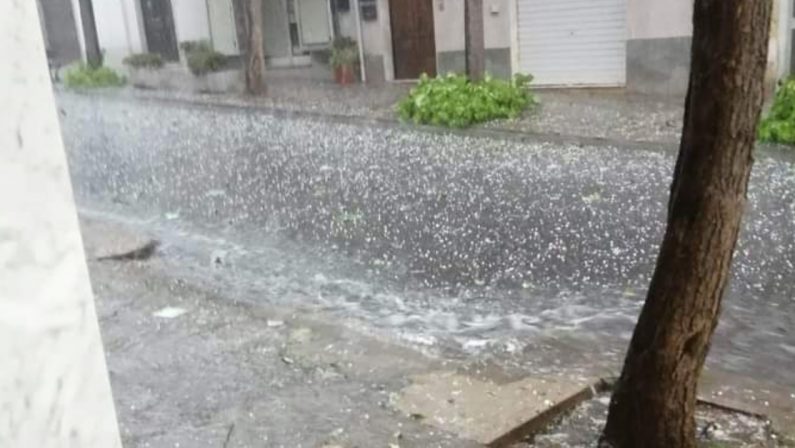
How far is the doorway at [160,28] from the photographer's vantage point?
47.1ft

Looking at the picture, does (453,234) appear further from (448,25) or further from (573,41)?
(448,25)

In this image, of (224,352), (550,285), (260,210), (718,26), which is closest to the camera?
(718,26)

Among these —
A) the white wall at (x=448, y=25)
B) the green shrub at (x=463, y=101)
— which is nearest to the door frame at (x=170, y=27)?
the white wall at (x=448, y=25)

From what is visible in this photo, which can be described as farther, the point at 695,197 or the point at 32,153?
the point at 695,197

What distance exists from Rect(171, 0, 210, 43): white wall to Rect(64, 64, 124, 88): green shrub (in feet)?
4.53

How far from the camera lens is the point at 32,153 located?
0.74 meters

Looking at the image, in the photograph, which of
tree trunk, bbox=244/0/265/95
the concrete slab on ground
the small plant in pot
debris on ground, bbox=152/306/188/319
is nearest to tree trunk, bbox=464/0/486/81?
tree trunk, bbox=244/0/265/95

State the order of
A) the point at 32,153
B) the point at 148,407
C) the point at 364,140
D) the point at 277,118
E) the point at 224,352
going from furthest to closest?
the point at 277,118 → the point at 364,140 → the point at 224,352 → the point at 148,407 → the point at 32,153

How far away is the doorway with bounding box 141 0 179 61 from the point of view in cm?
1434

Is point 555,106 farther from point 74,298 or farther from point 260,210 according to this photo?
point 74,298

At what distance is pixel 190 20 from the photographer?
15.6 m

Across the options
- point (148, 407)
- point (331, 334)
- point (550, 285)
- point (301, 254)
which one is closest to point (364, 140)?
point (301, 254)

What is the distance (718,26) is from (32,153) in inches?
73.9

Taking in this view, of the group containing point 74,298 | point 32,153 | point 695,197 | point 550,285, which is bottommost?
point 550,285
